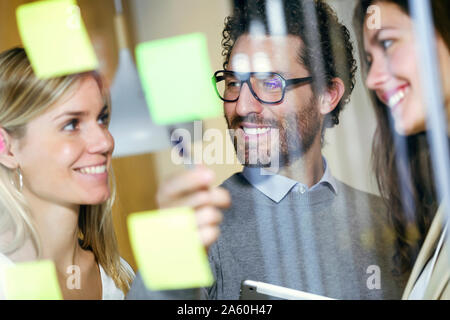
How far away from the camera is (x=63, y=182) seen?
1.10 m

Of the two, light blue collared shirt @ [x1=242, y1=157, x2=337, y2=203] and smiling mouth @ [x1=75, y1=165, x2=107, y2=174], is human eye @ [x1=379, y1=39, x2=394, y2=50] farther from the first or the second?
smiling mouth @ [x1=75, y1=165, x2=107, y2=174]

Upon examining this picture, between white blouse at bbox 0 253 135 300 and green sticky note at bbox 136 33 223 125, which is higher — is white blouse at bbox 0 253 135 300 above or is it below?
below

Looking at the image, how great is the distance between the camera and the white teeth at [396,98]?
101 centimetres

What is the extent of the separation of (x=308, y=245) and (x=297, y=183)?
13cm

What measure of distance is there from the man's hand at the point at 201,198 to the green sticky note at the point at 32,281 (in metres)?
0.32

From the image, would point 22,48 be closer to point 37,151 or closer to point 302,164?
point 37,151

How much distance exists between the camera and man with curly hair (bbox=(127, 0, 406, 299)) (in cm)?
103

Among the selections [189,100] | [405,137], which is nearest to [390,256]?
[405,137]

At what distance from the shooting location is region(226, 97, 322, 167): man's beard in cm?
105

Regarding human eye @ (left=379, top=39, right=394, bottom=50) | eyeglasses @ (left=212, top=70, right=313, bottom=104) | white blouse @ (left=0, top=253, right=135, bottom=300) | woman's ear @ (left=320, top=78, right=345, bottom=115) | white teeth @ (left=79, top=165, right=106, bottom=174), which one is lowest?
white blouse @ (left=0, top=253, right=135, bottom=300)

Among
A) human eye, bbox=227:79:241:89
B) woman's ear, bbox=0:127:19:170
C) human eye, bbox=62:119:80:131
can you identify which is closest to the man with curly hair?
human eye, bbox=227:79:241:89

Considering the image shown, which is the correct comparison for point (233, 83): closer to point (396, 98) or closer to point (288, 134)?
point (288, 134)

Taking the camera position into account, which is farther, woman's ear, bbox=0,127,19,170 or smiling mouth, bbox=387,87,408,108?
woman's ear, bbox=0,127,19,170

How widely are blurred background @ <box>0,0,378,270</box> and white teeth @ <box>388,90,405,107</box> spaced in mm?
42
